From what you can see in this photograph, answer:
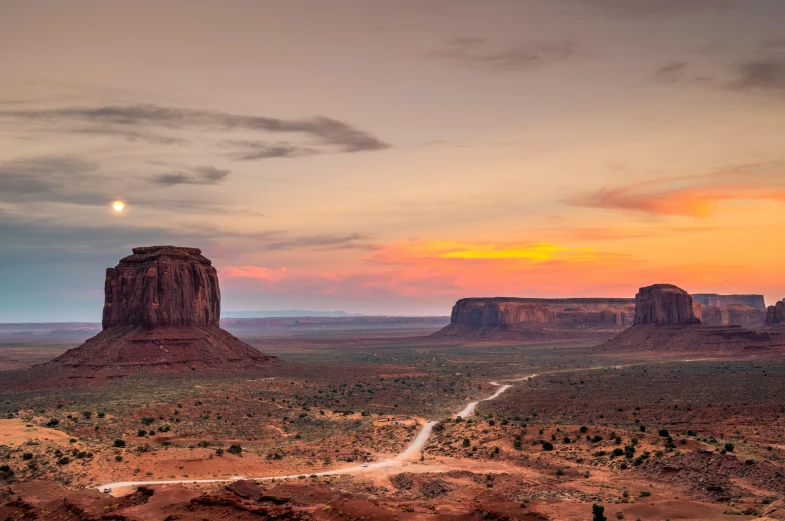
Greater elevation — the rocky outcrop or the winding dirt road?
the rocky outcrop

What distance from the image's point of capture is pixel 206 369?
9712 cm

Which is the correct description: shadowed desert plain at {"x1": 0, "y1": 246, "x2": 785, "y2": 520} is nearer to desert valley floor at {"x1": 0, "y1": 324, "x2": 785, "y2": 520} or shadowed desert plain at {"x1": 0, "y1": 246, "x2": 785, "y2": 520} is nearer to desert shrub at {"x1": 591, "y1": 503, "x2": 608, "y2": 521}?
desert valley floor at {"x1": 0, "y1": 324, "x2": 785, "y2": 520}

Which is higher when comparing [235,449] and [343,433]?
[235,449]

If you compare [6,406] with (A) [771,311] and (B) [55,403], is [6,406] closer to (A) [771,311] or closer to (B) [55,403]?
(B) [55,403]

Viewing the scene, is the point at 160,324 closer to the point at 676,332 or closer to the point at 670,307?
the point at 676,332

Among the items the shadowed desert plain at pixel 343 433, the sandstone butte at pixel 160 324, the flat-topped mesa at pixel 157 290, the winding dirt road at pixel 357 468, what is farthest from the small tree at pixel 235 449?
the flat-topped mesa at pixel 157 290

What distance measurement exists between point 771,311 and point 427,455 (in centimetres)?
17999

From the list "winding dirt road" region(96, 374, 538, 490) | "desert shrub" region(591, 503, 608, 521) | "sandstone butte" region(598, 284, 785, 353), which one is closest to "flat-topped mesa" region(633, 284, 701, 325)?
"sandstone butte" region(598, 284, 785, 353)

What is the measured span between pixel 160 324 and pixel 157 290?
550 cm

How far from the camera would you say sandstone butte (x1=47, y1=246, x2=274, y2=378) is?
313 feet

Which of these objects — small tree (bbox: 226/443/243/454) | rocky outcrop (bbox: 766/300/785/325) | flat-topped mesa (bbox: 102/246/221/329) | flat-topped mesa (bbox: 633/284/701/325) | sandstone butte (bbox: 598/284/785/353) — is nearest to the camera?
small tree (bbox: 226/443/243/454)

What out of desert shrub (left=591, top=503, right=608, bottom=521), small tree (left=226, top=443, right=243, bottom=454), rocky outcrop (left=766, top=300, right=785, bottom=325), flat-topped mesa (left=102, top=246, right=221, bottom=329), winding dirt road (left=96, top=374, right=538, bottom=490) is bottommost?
winding dirt road (left=96, top=374, right=538, bottom=490)

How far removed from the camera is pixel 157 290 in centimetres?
10275

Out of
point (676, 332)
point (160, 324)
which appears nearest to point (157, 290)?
point (160, 324)
